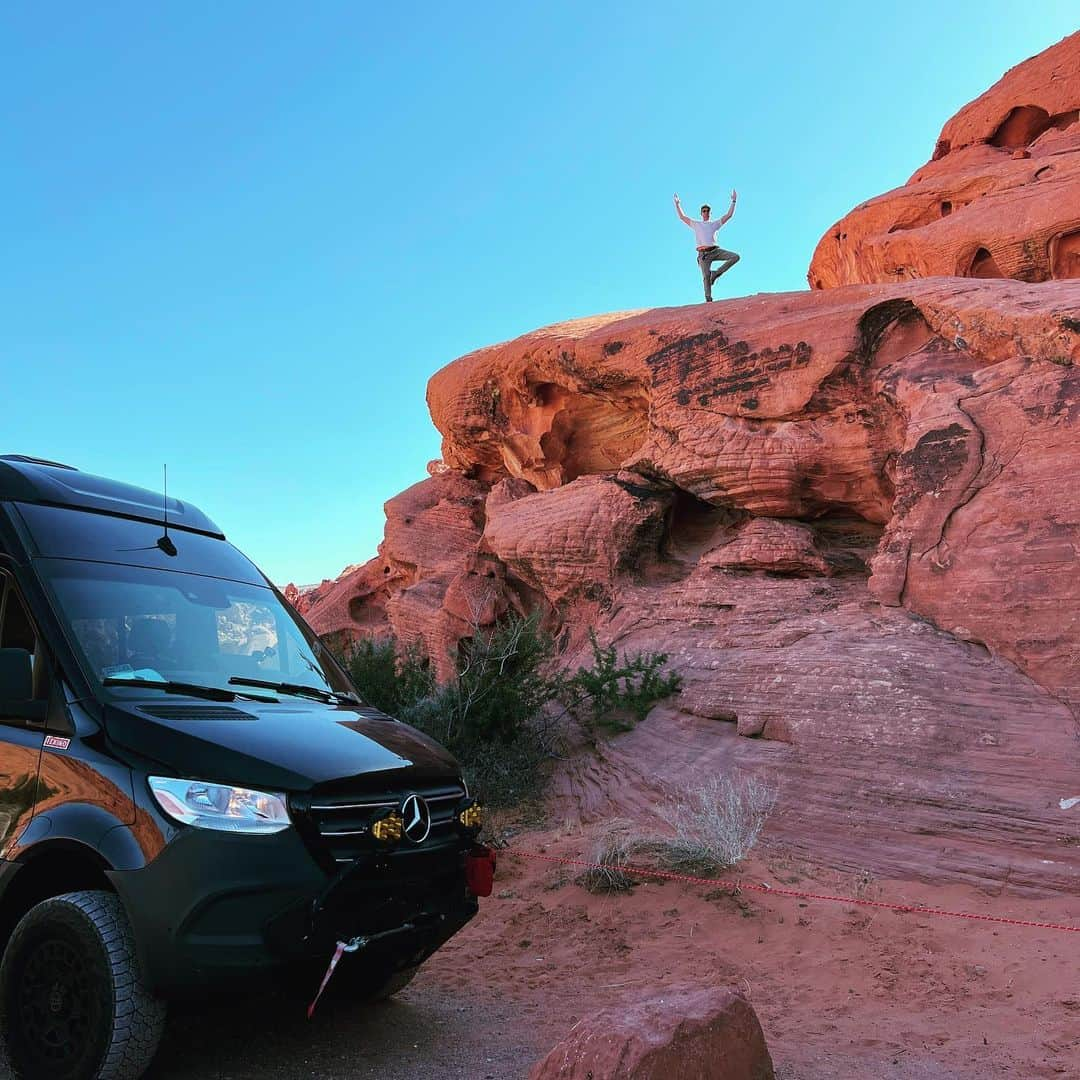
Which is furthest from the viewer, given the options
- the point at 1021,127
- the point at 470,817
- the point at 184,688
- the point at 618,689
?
the point at 1021,127

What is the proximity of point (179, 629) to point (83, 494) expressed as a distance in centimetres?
83

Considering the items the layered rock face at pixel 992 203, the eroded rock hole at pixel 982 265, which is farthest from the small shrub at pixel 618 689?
the eroded rock hole at pixel 982 265

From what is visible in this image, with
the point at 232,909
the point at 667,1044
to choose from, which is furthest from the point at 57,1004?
the point at 667,1044

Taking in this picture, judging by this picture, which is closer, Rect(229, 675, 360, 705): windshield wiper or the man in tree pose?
Rect(229, 675, 360, 705): windshield wiper

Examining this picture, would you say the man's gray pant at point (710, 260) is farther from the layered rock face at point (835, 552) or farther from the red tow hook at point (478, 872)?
the red tow hook at point (478, 872)

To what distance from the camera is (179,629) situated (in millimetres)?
4316

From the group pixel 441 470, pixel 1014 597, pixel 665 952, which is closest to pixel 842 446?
pixel 1014 597

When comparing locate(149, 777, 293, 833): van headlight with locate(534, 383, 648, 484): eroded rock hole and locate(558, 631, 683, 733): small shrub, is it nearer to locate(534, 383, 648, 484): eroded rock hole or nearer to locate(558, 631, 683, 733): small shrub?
locate(558, 631, 683, 733): small shrub

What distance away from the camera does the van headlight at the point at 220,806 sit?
10.7 ft

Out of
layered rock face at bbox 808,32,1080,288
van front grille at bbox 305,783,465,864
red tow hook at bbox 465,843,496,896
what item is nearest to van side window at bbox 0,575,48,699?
van front grille at bbox 305,783,465,864

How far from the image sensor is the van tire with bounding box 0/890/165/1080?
124 inches

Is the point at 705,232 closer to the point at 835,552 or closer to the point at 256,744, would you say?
the point at 835,552

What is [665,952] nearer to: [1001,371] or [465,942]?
[465,942]

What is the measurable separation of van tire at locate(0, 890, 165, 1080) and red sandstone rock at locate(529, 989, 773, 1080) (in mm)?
1390
